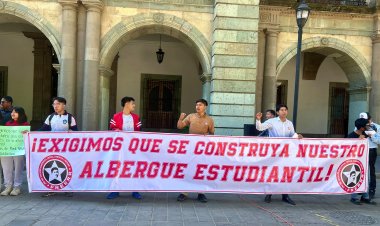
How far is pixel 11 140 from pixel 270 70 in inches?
321

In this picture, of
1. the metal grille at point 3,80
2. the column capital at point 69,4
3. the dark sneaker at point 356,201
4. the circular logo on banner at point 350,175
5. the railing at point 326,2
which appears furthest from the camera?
the metal grille at point 3,80

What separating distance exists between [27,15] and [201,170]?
7337mm

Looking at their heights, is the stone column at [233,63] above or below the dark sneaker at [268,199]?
above

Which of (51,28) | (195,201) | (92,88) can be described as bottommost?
(195,201)

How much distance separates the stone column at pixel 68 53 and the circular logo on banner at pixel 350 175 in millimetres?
7288

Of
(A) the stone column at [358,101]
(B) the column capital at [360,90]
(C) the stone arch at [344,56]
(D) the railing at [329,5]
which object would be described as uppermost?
(D) the railing at [329,5]

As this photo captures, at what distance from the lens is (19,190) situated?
6426 mm

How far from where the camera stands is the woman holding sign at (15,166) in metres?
6.34

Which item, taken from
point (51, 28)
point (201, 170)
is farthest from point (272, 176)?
point (51, 28)

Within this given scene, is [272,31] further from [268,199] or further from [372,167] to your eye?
[268,199]

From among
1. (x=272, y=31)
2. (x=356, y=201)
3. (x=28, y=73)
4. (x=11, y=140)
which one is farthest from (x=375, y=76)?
(x=28, y=73)

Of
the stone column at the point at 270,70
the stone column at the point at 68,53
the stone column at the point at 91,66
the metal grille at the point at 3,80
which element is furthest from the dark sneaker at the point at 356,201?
the metal grille at the point at 3,80

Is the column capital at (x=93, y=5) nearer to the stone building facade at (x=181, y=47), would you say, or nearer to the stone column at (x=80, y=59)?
the stone building facade at (x=181, y=47)

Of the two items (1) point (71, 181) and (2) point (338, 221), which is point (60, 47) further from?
(2) point (338, 221)
